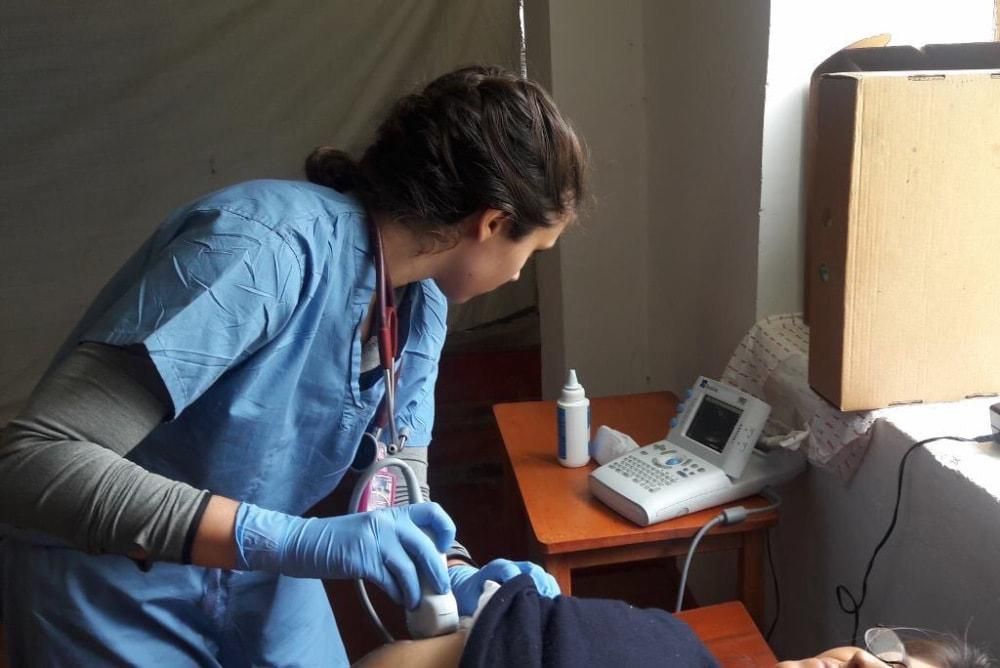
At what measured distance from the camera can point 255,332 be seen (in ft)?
2.97

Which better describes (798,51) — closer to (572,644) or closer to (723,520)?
(723,520)

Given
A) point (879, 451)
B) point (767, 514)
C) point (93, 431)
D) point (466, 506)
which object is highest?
point (93, 431)

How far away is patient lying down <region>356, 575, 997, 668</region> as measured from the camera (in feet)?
2.91

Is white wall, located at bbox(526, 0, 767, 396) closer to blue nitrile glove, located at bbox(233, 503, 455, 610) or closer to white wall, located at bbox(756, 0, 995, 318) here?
white wall, located at bbox(756, 0, 995, 318)

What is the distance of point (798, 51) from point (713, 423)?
686 millimetres

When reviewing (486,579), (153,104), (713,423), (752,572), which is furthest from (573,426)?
(153,104)

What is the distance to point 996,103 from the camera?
1.15m

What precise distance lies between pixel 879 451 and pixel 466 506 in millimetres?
1891

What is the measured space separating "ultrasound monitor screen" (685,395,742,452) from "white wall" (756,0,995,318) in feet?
0.90

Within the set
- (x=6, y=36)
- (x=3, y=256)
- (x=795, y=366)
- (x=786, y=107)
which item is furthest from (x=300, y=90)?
(x=795, y=366)

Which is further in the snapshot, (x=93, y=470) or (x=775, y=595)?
(x=775, y=595)

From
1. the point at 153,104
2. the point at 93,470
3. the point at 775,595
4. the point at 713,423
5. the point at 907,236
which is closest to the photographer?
the point at 93,470

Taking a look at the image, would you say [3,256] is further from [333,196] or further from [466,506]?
[333,196]

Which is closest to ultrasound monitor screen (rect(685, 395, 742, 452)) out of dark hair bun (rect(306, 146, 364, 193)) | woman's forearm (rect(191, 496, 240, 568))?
dark hair bun (rect(306, 146, 364, 193))
